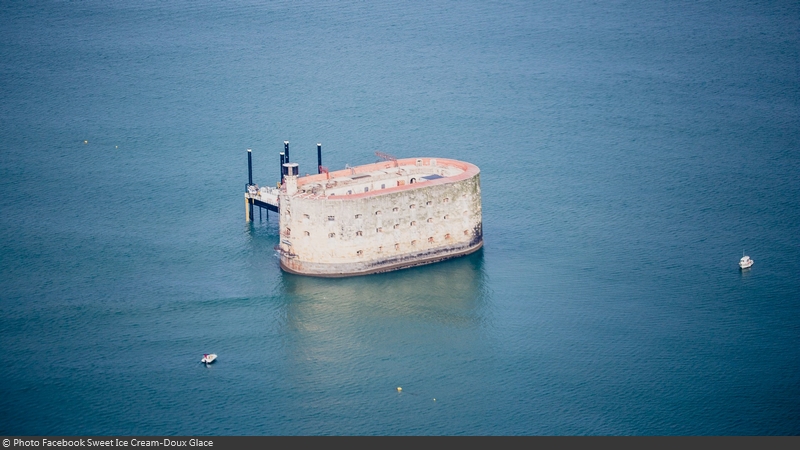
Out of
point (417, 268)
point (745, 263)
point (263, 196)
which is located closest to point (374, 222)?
point (417, 268)

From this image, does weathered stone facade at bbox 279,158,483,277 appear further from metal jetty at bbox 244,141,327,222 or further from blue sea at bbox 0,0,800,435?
metal jetty at bbox 244,141,327,222

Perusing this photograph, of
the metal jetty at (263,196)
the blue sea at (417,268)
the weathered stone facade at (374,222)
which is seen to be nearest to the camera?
the blue sea at (417,268)

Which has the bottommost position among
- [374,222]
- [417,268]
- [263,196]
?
[417,268]

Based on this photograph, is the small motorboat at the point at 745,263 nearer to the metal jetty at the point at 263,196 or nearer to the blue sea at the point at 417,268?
the blue sea at the point at 417,268

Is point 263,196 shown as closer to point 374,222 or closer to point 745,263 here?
point 374,222

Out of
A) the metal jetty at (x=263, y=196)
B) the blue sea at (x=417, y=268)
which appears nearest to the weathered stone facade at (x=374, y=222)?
the blue sea at (x=417, y=268)

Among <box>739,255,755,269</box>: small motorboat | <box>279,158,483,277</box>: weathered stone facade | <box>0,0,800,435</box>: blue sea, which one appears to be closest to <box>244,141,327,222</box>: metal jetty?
<box>0,0,800,435</box>: blue sea

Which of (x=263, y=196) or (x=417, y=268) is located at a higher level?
(x=263, y=196)
